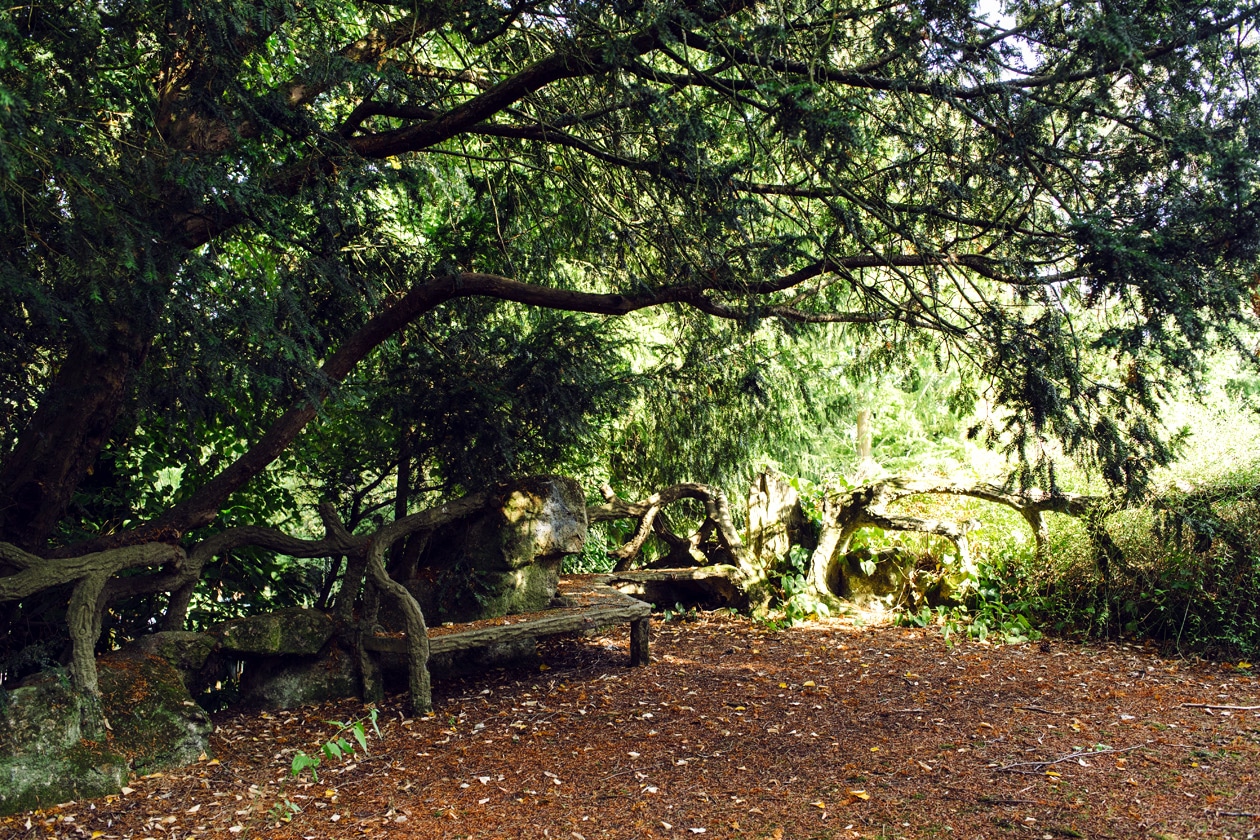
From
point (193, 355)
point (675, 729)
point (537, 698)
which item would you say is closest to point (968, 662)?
point (675, 729)

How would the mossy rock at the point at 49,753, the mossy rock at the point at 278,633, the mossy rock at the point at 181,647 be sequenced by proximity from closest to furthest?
1. the mossy rock at the point at 49,753
2. the mossy rock at the point at 181,647
3. the mossy rock at the point at 278,633

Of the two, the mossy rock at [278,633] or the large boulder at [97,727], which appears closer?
the large boulder at [97,727]

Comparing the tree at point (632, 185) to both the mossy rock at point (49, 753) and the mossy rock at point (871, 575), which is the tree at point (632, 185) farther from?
the mossy rock at point (871, 575)

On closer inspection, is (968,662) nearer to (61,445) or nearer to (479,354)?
(479,354)

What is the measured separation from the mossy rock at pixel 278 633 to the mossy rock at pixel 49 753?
1179 mm

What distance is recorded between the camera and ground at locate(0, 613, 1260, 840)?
3678 mm

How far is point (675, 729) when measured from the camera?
5070mm

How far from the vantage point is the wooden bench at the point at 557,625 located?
539cm

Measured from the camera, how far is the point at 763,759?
448 cm

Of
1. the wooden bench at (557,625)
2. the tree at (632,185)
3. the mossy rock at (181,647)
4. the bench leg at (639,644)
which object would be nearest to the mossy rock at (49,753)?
the tree at (632,185)

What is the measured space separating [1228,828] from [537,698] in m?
3.81

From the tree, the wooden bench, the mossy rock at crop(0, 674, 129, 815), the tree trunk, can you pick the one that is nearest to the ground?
the mossy rock at crop(0, 674, 129, 815)

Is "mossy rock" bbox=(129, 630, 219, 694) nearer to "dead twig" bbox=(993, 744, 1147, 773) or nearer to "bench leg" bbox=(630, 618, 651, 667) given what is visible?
"bench leg" bbox=(630, 618, 651, 667)

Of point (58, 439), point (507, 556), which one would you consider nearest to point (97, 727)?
point (58, 439)
